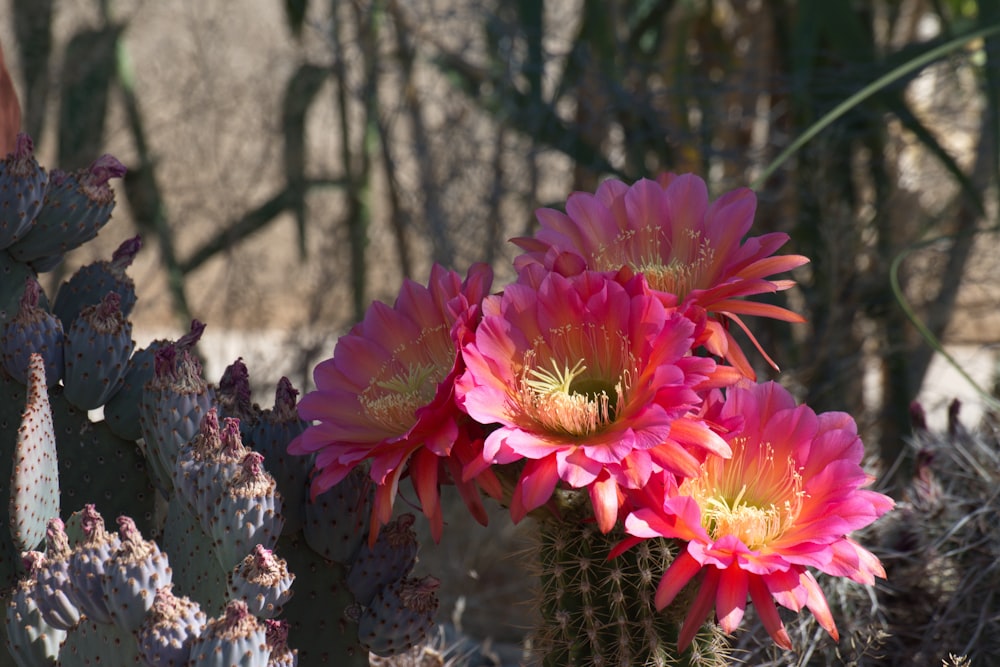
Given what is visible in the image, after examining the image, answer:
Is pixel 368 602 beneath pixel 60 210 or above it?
beneath

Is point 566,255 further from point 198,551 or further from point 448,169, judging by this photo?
point 448,169

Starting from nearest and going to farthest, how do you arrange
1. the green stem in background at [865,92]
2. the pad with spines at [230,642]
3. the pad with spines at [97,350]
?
the pad with spines at [230,642] → the pad with spines at [97,350] → the green stem in background at [865,92]

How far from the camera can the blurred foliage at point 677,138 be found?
1.99 metres

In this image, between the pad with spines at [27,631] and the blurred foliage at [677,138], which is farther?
Result: the blurred foliage at [677,138]

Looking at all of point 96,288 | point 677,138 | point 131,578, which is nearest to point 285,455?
point 131,578

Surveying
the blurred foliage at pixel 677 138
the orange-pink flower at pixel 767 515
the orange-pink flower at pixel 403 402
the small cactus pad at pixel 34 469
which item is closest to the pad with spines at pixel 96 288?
the small cactus pad at pixel 34 469

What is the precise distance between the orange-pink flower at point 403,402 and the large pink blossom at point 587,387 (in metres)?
0.03

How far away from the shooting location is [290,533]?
0.89m

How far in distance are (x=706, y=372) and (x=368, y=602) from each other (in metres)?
0.36

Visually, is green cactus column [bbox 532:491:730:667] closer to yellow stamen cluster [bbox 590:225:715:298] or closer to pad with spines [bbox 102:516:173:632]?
yellow stamen cluster [bbox 590:225:715:298]

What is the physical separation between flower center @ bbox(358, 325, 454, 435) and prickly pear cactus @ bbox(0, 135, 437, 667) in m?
0.07

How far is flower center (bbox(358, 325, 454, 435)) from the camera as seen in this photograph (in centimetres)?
81

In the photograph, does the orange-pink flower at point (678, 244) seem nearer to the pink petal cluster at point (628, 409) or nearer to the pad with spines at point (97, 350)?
the pink petal cluster at point (628, 409)

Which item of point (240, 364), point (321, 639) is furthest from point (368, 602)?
point (240, 364)
